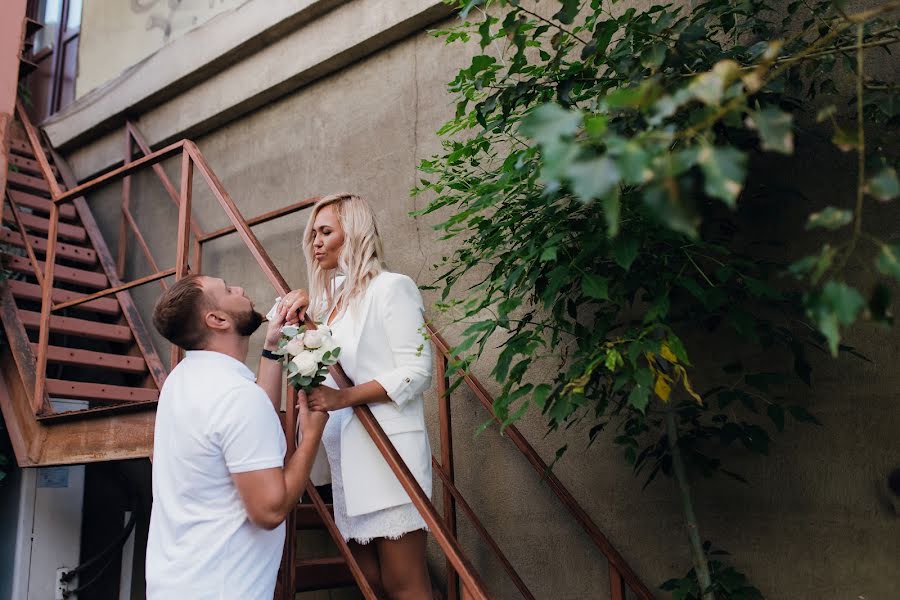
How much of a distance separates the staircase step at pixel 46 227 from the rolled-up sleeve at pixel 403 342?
3.81 metres

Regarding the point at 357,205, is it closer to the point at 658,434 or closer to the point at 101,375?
the point at 658,434

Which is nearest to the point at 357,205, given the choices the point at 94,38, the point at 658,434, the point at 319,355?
the point at 319,355

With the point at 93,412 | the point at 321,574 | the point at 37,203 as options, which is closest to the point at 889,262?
the point at 321,574

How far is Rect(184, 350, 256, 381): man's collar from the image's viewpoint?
205 cm

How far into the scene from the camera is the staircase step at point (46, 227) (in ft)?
17.3

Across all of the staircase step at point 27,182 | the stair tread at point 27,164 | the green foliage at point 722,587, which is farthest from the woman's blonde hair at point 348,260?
the stair tread at point 27,164

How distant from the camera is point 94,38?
21.0 ft

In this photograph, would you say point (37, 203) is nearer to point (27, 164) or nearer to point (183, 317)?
point (27, 164)

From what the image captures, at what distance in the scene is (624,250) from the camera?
1822mm

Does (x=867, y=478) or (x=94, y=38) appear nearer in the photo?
(x=867, y=478)

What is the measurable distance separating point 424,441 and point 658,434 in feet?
3.29

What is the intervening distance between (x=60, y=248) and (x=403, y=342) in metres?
3.91

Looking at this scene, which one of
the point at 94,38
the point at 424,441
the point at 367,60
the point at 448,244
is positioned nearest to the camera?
the point at 424,441

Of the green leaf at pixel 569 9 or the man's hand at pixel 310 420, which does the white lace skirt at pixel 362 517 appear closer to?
the man's hand at pixel 310 420
